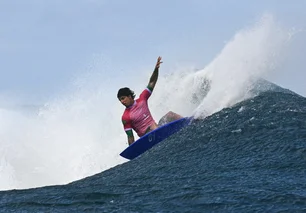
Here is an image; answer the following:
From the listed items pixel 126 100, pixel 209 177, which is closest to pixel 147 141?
pixel 126 100

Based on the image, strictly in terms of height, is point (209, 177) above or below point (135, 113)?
below

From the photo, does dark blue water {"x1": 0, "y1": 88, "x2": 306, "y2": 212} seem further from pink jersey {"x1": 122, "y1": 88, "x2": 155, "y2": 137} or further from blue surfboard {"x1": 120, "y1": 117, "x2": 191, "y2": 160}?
pink jersey {"x1": 122, "y1": 88, "x2": 155, "y2": 137}

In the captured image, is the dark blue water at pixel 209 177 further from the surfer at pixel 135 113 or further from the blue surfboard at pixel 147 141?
the surfer at pixel 135 113

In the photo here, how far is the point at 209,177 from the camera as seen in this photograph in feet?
24.6

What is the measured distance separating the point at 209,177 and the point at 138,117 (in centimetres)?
414

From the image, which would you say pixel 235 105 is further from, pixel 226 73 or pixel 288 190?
pixel 288 190

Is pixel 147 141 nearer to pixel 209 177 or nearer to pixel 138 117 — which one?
pixel 138 117

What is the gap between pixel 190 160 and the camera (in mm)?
9047

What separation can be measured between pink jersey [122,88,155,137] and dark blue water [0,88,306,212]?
0.81m

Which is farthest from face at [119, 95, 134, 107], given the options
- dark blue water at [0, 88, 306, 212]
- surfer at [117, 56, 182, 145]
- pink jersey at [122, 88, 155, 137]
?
dark blue water at [0, 88, 306, 212]

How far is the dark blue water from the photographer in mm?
6145

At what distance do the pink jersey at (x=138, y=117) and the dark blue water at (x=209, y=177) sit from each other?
2.66ft

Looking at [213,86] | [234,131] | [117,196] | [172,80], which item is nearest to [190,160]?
[234,131]

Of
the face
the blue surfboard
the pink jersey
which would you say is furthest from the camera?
the pink jersey
